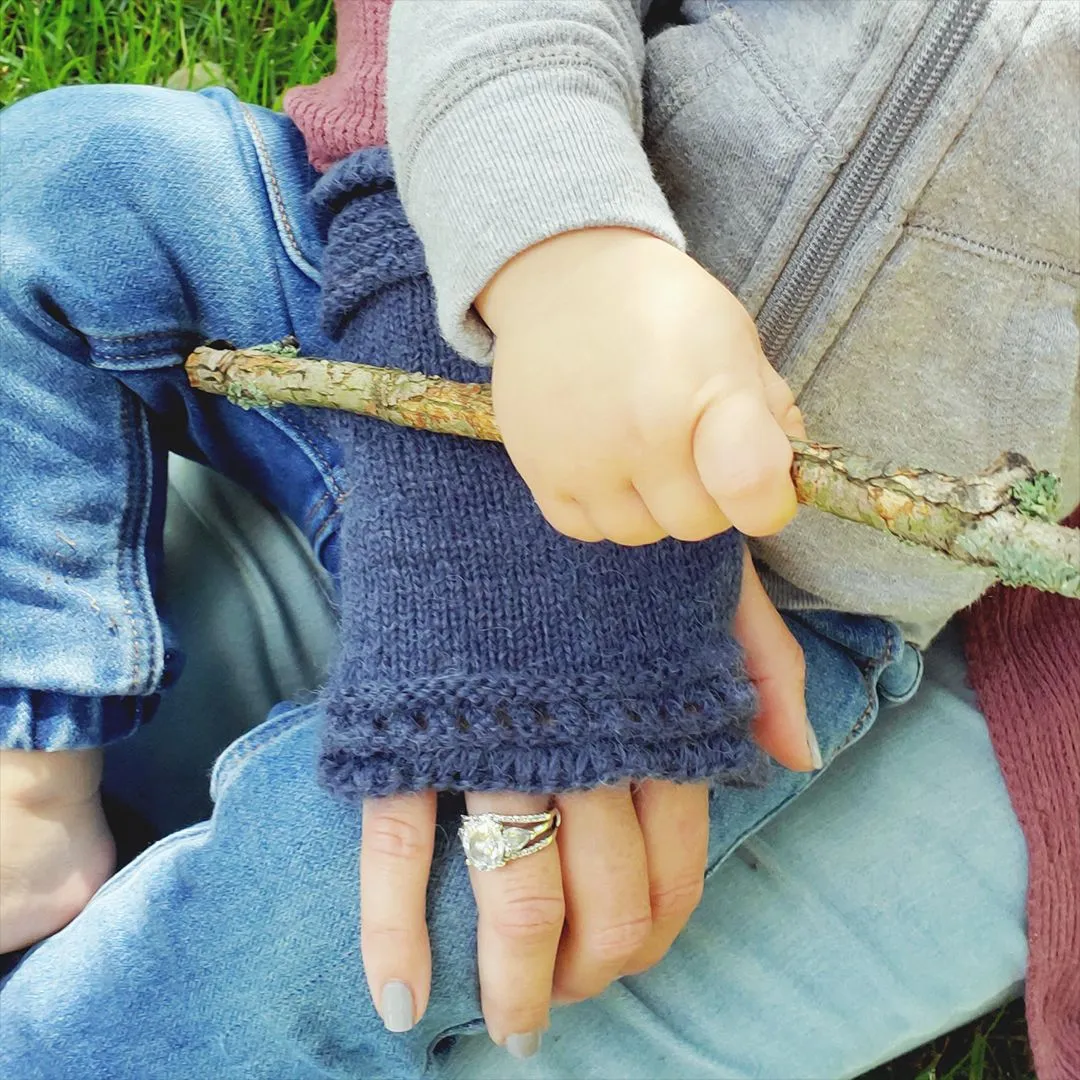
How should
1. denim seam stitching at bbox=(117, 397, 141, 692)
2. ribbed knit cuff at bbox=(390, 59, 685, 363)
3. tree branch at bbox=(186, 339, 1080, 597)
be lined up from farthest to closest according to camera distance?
denim seam stitching at bbox=(117, 397, 141, 692) → ribbed knit cuff at bbox=(390, 59, 685, 363) → tree branch at bbox=(186, 339, 1080, 597)

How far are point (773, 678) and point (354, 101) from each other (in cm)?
46

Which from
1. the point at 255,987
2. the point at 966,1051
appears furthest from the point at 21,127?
the point at 966,1051

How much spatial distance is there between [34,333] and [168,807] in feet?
1.29

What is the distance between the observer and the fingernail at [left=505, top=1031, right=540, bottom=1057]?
2.22 ft

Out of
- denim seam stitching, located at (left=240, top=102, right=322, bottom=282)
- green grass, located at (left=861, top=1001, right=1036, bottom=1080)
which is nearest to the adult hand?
denim seam stitching, located at (left=240, top=102, right=322, bottom=282)

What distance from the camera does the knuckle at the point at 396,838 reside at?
2.06ft

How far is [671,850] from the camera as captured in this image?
2.18ft

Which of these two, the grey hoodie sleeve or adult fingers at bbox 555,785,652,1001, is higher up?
the grey hoodie sleeve

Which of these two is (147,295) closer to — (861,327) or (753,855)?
Result: (861,327)

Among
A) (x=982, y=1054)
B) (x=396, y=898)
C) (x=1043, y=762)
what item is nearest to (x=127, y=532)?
(x=396, y=898)

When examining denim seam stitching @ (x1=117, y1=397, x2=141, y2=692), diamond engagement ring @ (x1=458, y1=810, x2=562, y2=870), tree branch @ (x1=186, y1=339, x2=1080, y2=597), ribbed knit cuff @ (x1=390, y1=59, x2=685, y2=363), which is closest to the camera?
tree branch @ (x1=186, y1=339, x2=1080, y2=597)

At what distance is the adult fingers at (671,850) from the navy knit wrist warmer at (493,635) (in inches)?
1.8

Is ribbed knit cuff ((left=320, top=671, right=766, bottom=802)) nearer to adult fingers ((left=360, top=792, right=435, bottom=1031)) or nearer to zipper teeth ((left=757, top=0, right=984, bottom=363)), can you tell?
→ adult fingers ((left=360, top=792, right=435, bottom=1031))

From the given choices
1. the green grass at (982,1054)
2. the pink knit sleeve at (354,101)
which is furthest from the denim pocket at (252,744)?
the green grass at (982,1054)
